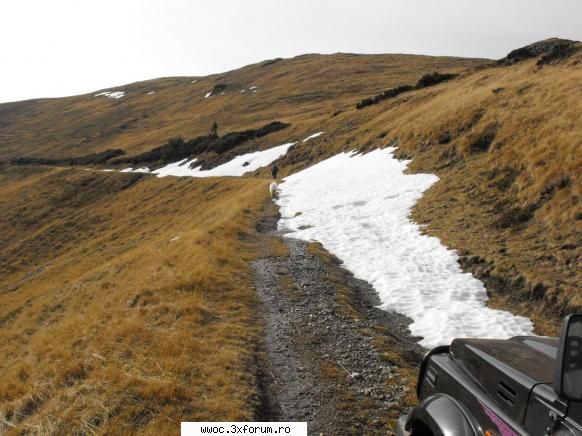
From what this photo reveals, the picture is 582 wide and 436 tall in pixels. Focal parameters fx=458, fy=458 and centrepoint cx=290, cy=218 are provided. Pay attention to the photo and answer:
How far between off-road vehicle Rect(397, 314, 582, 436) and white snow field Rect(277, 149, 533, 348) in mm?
5443

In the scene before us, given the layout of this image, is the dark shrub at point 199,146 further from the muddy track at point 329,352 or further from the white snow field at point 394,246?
the muddy track at point 329,352

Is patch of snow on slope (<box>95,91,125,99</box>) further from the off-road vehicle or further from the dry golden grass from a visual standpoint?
the off-road vehicle

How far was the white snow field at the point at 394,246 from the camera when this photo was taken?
10648mm

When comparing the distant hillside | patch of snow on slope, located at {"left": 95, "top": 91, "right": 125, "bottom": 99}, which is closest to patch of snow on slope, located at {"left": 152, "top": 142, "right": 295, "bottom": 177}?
the distant hillside

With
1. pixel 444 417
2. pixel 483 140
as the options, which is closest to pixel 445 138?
pixel 483 140

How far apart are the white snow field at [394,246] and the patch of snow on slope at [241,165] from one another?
21.0 metres

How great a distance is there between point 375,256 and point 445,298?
4.01 meters

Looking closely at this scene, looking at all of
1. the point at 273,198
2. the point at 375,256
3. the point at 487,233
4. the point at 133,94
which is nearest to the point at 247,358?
the point at 375,256

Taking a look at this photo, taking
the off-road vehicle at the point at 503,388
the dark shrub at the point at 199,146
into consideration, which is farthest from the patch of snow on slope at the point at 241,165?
the off-road vehicle at the point at 503,388

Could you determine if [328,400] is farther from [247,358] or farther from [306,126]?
[306,126]

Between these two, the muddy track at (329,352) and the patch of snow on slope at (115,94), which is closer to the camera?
the muddy track at (329,352)

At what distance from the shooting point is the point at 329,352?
9.06 meters

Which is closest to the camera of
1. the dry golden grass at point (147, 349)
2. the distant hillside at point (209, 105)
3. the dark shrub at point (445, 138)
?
the dry golden grass at point (147, 349)

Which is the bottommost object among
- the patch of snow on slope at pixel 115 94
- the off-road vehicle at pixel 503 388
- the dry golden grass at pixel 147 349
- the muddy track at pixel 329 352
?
the muddy track at pixel 329 352
